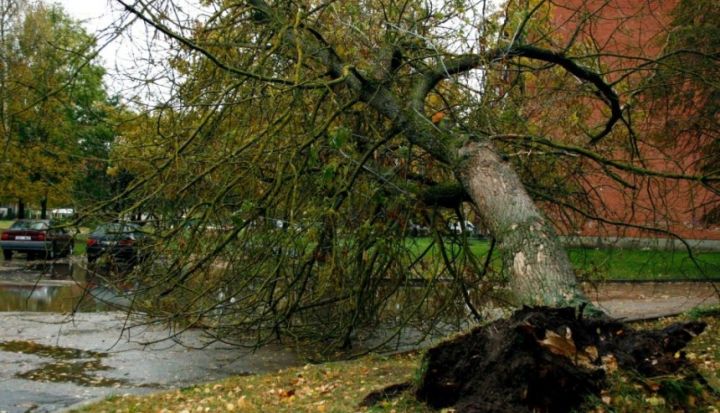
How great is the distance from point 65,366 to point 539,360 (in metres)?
6.29

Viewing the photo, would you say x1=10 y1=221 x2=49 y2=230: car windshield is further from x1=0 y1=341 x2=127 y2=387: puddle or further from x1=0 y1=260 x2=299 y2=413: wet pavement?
x1=0 y1=341 x2=127 y2=387: puddle

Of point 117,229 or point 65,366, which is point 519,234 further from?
point 65,366

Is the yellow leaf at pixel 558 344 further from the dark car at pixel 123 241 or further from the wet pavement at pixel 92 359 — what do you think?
the dark car at pixel 123 241

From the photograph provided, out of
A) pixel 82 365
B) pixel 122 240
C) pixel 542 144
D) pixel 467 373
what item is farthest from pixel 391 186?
pixel 82 365

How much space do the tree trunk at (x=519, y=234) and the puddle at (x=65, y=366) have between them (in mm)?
4364

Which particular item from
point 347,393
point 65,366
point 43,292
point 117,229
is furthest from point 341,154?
point 43,292

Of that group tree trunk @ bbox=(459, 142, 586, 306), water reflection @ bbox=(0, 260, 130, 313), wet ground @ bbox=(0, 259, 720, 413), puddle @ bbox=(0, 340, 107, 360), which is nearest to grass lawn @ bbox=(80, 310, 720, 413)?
wet ground @ bbox=(0, 259, 720, 413)

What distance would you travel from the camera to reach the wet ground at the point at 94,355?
7289 millimetres

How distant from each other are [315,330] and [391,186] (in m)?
2.15

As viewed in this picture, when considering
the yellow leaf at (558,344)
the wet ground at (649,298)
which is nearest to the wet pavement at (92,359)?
the yellow leaf at (558,344)

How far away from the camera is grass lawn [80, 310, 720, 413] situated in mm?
4242

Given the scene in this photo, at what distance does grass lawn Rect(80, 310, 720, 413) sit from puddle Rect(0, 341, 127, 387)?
1592 mm

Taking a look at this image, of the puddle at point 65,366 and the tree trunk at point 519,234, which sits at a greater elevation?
the tree trunk at point 519,234

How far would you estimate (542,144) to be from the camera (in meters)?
7.74
